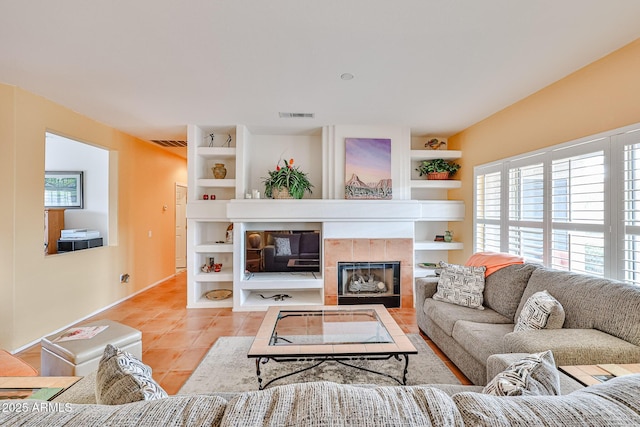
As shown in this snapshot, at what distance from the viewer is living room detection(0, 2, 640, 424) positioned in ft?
8.16

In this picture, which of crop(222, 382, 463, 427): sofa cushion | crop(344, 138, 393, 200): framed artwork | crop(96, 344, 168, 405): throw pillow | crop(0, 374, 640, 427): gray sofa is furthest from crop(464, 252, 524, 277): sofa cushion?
crop(96, 344, 168, 405): throw pillow

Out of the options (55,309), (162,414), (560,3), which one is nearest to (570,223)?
(560,3)

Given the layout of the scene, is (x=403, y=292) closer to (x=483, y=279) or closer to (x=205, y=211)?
(x=483, y=279)

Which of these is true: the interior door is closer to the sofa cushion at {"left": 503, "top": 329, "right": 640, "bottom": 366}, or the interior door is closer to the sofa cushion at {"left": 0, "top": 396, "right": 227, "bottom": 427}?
the sofa cushion at {"left": 0, "top": 396, "right": 227, "bottom": 427}

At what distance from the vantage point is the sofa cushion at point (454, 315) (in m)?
2.48

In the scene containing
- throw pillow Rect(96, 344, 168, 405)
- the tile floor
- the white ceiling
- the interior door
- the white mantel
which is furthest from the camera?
the interior door

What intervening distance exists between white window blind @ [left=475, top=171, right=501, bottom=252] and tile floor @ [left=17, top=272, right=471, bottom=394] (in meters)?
1.40

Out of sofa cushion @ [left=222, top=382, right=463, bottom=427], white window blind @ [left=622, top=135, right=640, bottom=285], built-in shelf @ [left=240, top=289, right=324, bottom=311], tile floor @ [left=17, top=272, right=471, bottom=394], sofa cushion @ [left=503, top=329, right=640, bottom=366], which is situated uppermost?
white window blind @ [left=622, top=135, right=640, bottom=285]

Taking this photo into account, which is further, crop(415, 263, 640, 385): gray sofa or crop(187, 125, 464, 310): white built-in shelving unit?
crop(187, 125, 464, 310): white built-in shelving unit

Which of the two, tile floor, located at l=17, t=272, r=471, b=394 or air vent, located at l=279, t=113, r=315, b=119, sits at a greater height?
air vent, located at l=279, t=113, r=315, b=119

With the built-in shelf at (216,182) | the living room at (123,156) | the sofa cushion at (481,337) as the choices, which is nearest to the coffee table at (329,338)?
the sofa cushion at (481,337)

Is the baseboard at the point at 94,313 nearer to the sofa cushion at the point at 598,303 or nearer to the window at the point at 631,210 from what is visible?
the sofa cushion at the point at 598,303

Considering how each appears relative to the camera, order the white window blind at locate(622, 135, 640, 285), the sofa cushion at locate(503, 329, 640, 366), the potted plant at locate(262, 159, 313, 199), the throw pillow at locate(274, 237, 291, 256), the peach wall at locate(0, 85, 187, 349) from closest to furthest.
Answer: the sofa cushion at locate(503, 329, 640, 366), the white window blind at locate(622, 135, 640, 285), the peach wall at locate(0, 85, 187, 349), the potted plant at locate(262, 159, 313, 199), the throw pillow at locate(274, 237, 291, 256)

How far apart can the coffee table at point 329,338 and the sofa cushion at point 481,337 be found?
0.45m
